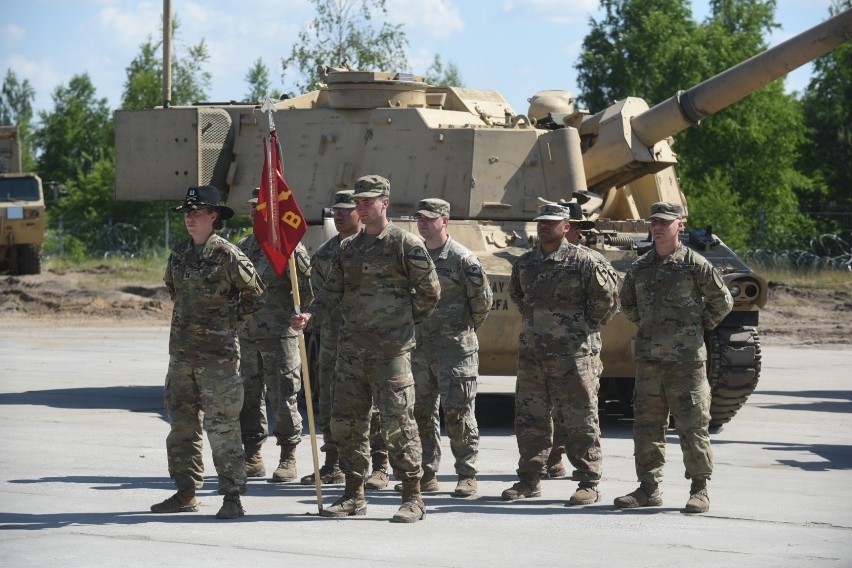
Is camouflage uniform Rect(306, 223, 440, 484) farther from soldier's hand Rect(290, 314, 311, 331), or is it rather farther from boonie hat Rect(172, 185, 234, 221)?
boonie hat Rect(172, 185, 234, 221)

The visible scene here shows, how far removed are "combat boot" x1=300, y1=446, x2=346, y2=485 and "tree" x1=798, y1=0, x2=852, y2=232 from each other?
108 feet

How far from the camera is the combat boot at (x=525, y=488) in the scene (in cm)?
972

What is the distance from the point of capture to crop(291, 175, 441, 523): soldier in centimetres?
888

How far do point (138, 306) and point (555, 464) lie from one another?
1939 centimetres

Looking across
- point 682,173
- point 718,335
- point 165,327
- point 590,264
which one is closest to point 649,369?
point 590,264

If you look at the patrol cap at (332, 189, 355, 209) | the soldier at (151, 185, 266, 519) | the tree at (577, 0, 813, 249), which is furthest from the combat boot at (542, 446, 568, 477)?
the tree at (577, 0, 813, 249)

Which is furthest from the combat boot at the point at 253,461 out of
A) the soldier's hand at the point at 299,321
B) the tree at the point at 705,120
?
the tree at the point at 705,120

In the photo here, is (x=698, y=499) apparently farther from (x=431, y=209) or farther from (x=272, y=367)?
(x=272, y=367)

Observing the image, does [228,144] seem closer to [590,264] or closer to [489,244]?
[489,244]

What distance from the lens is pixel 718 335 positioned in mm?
13227

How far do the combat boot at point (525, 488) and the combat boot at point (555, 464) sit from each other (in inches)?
36.8

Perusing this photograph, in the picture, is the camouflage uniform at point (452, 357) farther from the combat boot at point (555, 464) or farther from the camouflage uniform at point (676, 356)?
the camouflage uniform at point (676, 356)

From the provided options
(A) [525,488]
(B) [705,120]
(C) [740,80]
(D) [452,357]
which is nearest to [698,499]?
(A) [525,488]

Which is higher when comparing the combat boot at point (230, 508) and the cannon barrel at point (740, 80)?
the cannon barrel at point (740, 80)
